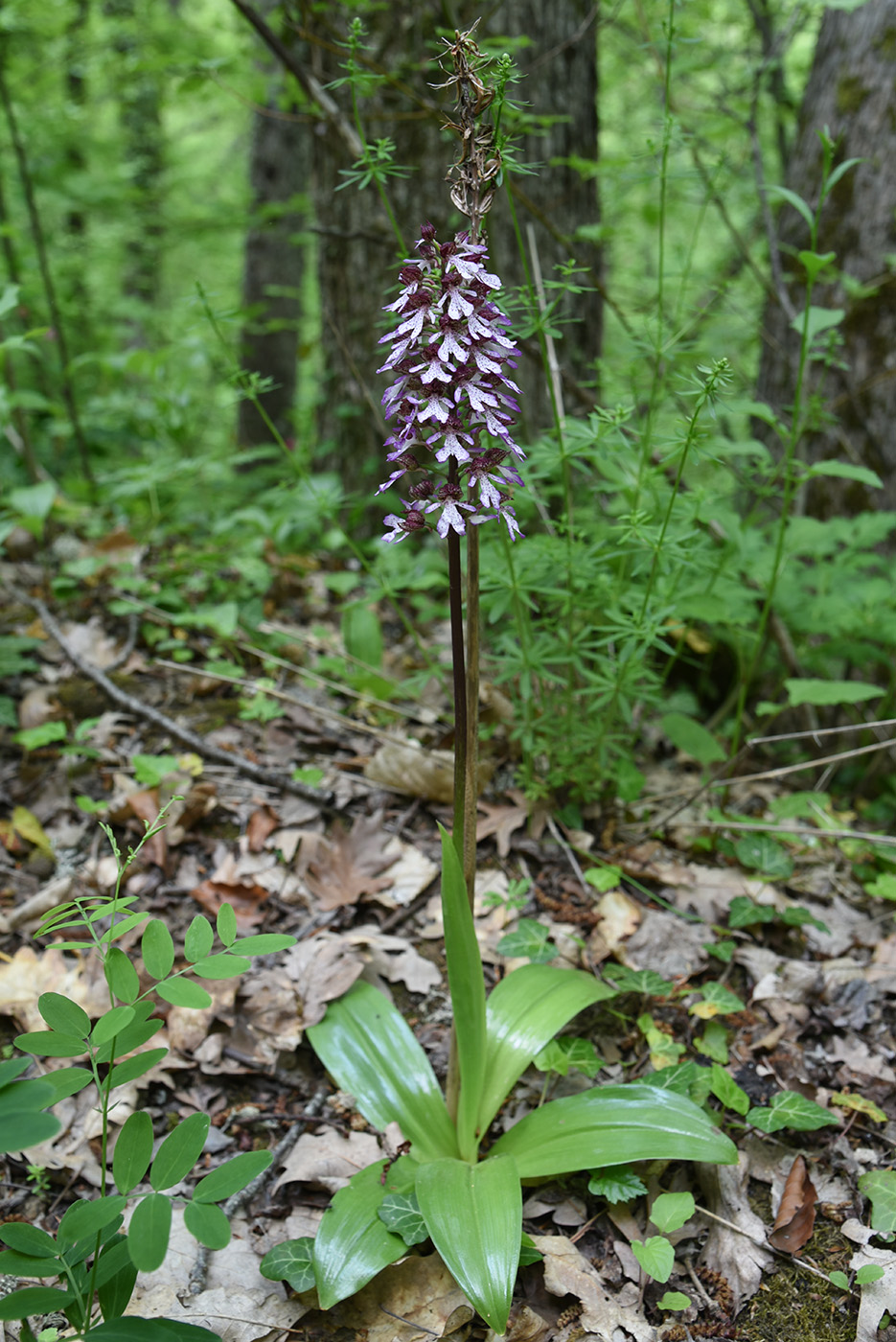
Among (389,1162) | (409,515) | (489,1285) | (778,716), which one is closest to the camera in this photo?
(489,1285)

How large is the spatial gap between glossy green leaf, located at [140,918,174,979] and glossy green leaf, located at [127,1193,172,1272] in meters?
0.34

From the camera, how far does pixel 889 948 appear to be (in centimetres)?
246

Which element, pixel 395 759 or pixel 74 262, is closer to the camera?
pixel 395 759

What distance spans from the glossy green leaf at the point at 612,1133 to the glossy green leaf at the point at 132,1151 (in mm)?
779

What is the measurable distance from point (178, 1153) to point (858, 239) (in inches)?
182

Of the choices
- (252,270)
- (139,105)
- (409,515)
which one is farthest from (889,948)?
(139,105)

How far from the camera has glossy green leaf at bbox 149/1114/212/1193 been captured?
1313mm

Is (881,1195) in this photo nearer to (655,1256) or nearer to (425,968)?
(655,1256)

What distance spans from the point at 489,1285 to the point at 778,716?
3023 millimetres

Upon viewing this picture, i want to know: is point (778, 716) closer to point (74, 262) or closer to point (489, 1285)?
point (489, 1285)

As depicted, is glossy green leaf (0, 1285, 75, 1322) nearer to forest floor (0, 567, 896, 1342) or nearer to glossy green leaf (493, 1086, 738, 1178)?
forest floor (0, 567, 896, 1342)

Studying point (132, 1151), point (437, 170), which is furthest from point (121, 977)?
point (437, 170)

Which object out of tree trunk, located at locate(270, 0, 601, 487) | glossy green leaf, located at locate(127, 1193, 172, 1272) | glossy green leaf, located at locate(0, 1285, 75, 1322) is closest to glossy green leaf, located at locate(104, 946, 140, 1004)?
glossy green leaf, located at locate(127, 1193, 172, 1272)

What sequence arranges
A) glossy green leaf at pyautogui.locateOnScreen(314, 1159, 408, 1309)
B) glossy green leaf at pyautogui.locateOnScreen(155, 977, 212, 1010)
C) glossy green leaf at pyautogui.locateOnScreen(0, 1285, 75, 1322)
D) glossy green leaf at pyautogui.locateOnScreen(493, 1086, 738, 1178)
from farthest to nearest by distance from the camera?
1. glossy green leaf at pyautogui.locateOnScreen(493, 1086, 738, 1178)
2. glossy green leaf at pyautogui.locateOnScreen(314, 1159, 408, 1309)
3. glossy green leaf at pyautogui.locateOnScreen(155, 977, 212, 1010)
4. glossy green leaf at pyautogui.locateOnScreen(0, 1285, 75, 1322)
